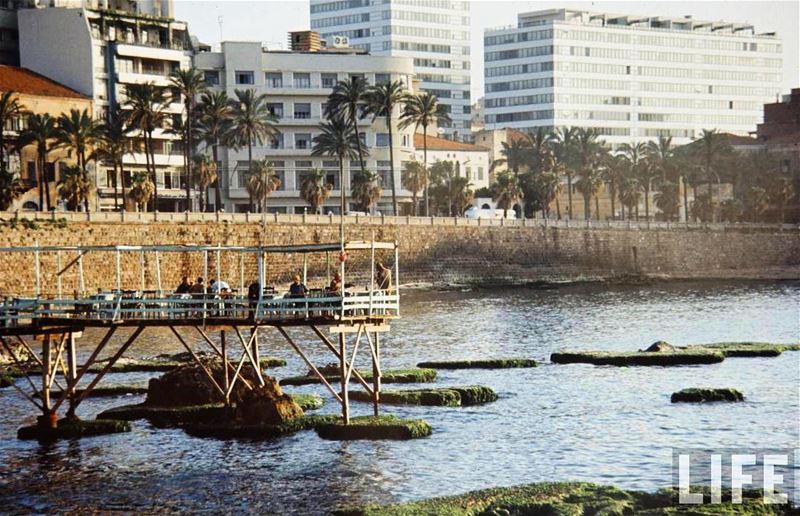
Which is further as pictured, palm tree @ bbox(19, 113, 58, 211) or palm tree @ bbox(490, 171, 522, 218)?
palm tree @ bbox(490, 171, 522, 218)

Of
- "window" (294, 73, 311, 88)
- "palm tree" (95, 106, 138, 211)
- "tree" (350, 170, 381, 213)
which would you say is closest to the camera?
"palm tree" (95, 106, 138, 211)

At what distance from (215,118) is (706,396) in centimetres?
8875

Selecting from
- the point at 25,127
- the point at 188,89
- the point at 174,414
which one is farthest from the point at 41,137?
the point at 174,414

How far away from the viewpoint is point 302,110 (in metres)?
161

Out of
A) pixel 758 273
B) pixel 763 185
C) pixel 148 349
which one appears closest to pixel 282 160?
pixel 758 273

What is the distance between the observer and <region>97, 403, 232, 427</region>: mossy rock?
169 feet

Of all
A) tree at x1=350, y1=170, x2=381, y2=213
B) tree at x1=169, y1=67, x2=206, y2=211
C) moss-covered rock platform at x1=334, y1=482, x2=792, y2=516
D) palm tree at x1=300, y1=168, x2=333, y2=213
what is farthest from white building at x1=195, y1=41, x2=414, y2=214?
moss-covered rock platform at x1=334, y1=482, x2=792, y2=516

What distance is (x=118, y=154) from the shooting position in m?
124

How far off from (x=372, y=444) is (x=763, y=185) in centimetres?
15234

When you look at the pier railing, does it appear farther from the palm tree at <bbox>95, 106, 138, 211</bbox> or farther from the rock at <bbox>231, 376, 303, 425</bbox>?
the rock at <bbox>231, 376, 303, 425</bbox>

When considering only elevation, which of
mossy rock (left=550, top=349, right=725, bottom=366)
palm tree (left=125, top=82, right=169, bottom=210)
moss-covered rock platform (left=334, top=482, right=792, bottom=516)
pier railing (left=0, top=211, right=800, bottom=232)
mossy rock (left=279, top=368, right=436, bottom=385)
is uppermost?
palm tree (left=125, top=82, right=169, bottom=210)

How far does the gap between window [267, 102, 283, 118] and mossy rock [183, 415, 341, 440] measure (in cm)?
11080

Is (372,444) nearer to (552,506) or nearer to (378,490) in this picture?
(378,490)

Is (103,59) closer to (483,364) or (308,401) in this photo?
(483,364)
